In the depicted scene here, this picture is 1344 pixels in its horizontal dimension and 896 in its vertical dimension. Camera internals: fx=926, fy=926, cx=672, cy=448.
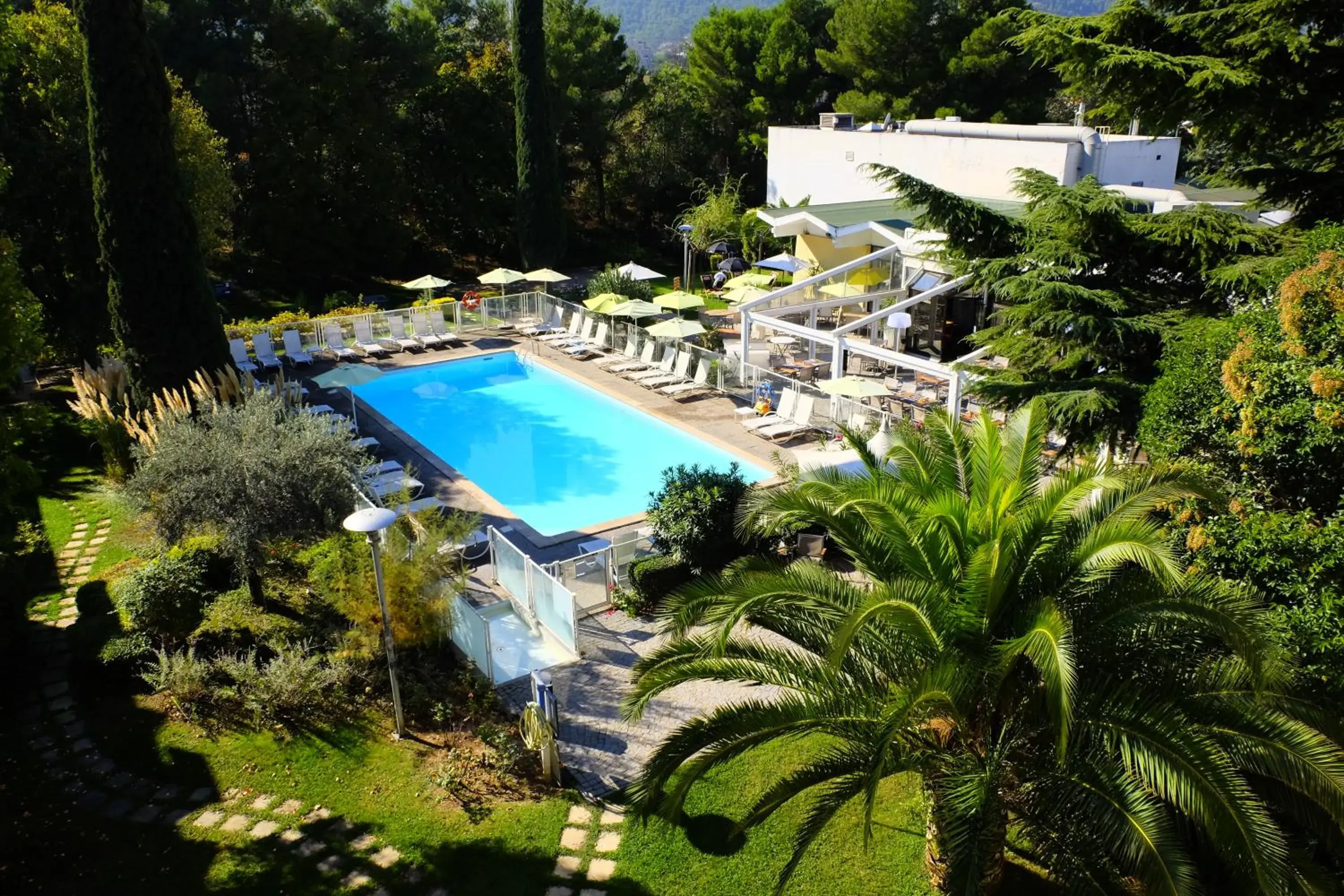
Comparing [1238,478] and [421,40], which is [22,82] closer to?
[421,40]

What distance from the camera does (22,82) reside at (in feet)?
66.2

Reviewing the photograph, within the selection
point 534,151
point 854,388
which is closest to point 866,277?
point 854,388

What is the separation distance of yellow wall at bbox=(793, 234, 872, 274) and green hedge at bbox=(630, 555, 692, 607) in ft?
51.3

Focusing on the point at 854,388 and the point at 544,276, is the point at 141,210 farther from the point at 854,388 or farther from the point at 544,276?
the point at 854,388

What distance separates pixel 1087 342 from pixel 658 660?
7.30m

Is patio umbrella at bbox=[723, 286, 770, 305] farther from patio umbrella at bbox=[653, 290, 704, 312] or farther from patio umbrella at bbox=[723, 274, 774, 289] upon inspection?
patio umbrella at bbox=[653, 290, 704, 312]

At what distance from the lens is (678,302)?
78.0 feet

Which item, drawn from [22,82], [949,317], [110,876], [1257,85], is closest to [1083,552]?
[1257,85]

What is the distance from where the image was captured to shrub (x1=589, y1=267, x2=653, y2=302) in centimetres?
2650

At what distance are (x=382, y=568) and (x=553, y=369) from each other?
14.4 meters

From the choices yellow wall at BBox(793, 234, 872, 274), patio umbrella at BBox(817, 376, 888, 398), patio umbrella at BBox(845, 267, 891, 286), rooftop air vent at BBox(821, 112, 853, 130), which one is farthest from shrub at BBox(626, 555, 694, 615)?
rooftop air vent at BBox(821, 112, 853, 130)

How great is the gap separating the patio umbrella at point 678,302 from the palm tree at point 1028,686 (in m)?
16.4

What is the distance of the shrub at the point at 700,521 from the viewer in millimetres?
12523

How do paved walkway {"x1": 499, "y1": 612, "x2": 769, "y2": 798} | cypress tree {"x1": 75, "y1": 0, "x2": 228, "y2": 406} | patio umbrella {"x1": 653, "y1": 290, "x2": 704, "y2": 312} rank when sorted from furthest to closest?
patio umbrella {"x1": 653, "y1": 290, "x2": 704, "y2": 312}
cypress tree {"x1": 75, "y1": 0, "x2": 228, "y2": 406}
paved walkway {"x1": 499, "y1": 612, "x2": 769, "y2": 798}
